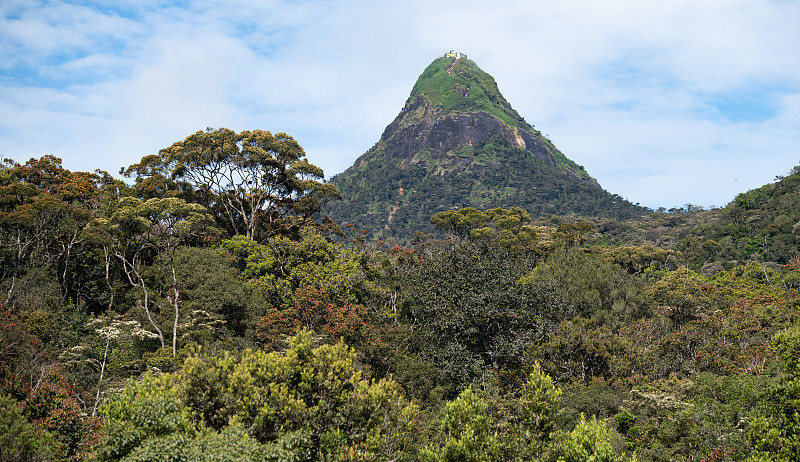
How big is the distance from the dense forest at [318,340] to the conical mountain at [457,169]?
96757 millimetres

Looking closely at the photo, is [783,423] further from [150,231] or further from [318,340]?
[150,231]

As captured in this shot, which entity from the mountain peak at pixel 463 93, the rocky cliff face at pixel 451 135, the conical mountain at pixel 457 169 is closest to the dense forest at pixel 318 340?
the conical mountain at pixel 457 169

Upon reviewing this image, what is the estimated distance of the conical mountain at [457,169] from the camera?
13800 cm

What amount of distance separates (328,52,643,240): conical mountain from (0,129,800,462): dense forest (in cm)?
9676

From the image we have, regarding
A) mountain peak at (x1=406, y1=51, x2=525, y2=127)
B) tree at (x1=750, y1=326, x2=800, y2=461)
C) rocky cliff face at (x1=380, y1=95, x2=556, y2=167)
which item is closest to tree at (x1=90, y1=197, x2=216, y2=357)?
tree at (x1=750, y1=326, x2=800, y2=461)

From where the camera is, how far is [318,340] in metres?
21.6

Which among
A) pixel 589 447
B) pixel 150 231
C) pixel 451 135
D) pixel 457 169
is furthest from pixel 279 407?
pixel 451 135

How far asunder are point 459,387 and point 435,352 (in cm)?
227

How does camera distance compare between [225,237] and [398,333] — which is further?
[225,237]

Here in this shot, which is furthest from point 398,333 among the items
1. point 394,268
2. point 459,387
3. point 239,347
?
point 394,268

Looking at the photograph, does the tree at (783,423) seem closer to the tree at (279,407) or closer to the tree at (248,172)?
the tree at (279,407)

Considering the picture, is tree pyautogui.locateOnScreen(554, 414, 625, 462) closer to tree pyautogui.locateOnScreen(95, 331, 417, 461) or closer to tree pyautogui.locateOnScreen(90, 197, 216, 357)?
tree pyautogui.locateOnScreen(95, 331, 417, 461)

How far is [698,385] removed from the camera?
70.7 feet

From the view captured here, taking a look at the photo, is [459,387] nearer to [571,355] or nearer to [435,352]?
[435,352]
